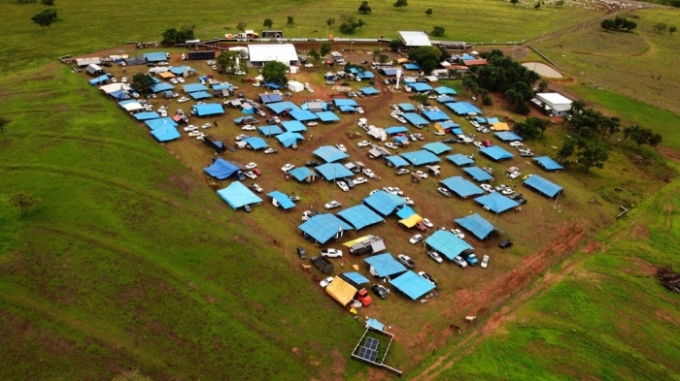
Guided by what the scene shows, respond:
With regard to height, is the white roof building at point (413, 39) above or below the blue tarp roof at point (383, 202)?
above

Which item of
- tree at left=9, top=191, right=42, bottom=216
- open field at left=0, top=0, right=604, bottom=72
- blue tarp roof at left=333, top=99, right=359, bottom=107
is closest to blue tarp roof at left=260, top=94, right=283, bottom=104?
blue tarp roof at left=333, top=99, right=359, bottom=107

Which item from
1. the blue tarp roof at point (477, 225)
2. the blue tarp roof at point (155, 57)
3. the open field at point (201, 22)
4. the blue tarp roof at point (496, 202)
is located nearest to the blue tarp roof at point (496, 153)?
the blue tarp roof at point (496, 202)

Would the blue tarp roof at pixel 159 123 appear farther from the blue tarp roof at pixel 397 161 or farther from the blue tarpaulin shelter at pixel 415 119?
the blue tarpaulin shelter at pixel 415 119

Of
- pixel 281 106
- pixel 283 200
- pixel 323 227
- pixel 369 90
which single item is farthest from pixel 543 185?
pixel 281 106

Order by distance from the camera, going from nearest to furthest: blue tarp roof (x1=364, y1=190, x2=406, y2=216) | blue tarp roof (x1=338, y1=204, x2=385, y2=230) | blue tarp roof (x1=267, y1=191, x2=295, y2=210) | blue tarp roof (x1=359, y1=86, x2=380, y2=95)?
blue tarp roof (x1=338, y1=204, x2=385, y2=230)
blue tarp roof (x1=267, y1=191, x2=295, y2=210)
blue tarp roof (x1=364, y1=190, x2=406, y2=216)
blue tarp roof (x1=359, y1=86, x2=380, y2=95)

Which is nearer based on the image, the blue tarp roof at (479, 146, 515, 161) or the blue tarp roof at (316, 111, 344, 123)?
the blue tarp roof at (479, 146, 515, 161)

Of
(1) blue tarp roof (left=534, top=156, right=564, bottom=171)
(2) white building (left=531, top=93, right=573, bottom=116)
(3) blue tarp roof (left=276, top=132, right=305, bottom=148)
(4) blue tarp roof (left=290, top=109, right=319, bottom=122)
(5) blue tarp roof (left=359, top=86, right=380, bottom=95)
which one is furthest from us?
(5) blue tarp roof (left=359, top=86, right=380, bottom=95)

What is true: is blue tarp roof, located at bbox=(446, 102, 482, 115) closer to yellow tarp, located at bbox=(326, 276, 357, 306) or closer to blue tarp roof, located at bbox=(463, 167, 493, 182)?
blue tarp roof, located at bbox=(463, 167, 493, 182)

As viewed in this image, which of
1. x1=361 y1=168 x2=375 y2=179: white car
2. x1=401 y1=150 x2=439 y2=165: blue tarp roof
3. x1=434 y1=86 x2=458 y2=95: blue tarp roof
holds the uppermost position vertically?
x1=434 y1=86 x2=458 y2=95: blue tarp roof

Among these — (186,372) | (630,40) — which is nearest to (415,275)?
(186,372)
